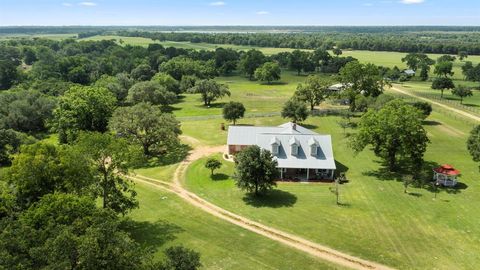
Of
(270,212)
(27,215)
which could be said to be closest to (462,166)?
(270,212)

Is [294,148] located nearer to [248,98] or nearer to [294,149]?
[294,149]

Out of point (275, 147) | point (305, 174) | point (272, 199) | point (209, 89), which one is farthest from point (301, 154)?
point (209, 89)

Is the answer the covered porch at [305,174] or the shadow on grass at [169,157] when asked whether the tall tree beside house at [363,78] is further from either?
the shadow on grass at [169,157]

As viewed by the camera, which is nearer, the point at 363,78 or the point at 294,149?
the point at 294,149

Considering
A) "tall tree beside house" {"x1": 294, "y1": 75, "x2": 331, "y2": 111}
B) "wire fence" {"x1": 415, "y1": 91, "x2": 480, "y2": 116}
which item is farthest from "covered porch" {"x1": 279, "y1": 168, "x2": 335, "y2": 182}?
"wire fence" {"x1": 415, "y1": 91, "x2": 480, "y2": 116}

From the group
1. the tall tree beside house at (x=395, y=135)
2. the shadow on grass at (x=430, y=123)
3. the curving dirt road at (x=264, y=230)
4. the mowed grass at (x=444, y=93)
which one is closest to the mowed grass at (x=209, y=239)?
the curving dirt road at (x=264, y=230)

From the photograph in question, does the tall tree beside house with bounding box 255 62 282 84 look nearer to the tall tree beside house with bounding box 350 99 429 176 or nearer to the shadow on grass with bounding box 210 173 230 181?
the tall tree beside house with bounding box 350 99 429 176

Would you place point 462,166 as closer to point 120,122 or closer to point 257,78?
point 120,122
